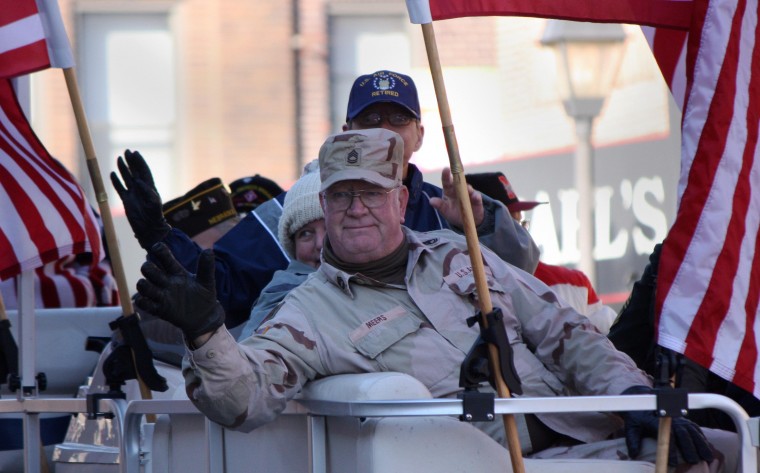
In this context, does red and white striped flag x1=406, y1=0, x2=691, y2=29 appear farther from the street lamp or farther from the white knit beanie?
the street lamp

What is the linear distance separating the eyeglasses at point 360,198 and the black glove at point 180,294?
2.71 ft

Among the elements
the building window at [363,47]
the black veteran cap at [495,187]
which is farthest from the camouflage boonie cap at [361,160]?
the building window at [363,47]

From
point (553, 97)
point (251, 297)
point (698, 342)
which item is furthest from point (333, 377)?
point (553, 97)

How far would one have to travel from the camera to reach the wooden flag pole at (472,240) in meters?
3.99

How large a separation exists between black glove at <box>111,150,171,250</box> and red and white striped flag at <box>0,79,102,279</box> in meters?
0.99

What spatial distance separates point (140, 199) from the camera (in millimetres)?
5145

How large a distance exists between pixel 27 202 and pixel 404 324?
216 centimetres

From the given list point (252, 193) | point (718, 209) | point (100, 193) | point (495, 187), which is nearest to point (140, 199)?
point (100, 193)

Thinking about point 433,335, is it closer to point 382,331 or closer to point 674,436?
point 382,331

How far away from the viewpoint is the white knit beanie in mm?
5516

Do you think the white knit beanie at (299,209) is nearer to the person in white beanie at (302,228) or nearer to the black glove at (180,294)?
the person in white beanie at (302,228)

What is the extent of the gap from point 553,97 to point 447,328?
905 cm

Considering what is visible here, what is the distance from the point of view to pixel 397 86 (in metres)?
5.75

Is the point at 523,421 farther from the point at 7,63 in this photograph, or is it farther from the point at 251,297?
the point at 7,63
